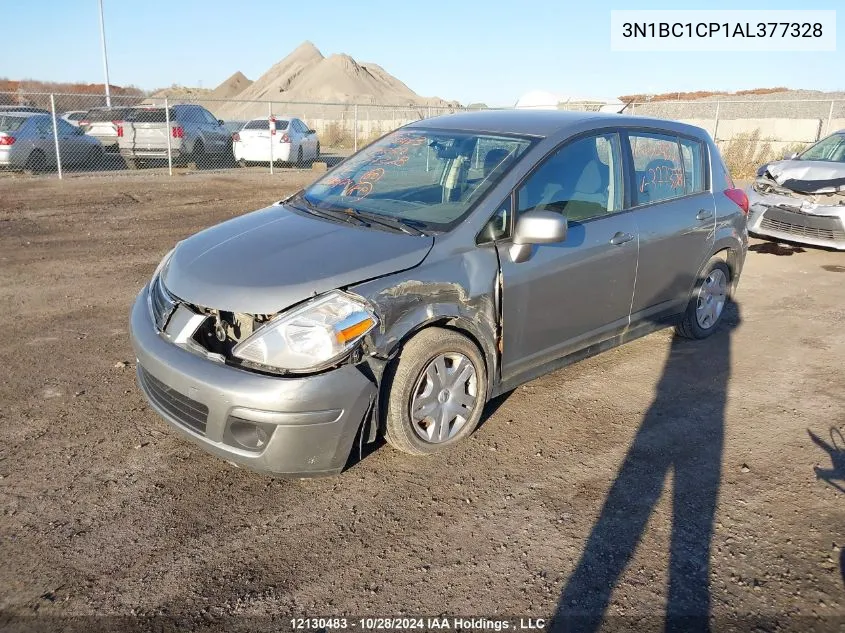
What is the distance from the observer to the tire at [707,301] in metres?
5.33

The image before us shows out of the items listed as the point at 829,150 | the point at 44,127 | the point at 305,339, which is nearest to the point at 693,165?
the point at 305,339

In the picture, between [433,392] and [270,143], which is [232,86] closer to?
[270,143]

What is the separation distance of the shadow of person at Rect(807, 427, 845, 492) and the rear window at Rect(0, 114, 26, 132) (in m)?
16.3

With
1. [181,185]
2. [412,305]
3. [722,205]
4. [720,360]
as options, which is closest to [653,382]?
[720,360]

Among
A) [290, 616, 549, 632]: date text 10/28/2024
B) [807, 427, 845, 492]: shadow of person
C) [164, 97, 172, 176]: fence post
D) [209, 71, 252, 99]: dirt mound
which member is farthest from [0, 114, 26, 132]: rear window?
[209, 71, 252, 99]: dirt mound

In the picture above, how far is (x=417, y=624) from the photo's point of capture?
98.7 inches

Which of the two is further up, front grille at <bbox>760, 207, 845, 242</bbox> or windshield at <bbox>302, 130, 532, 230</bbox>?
windshield at <bbox>302, 130, 532, 230</bbox>

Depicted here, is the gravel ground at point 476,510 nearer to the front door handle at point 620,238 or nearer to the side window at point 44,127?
the front door handle at point 620,238

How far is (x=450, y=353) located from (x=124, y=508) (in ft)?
5.76

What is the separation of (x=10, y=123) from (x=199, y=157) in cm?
466

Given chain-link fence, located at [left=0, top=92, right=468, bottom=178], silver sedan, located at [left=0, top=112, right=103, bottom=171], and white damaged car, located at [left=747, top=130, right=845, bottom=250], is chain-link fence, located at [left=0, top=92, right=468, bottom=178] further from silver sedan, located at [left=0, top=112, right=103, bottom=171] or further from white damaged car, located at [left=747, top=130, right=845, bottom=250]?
white damaged car, located at [left=747, top=130, right=845, bottom=250]

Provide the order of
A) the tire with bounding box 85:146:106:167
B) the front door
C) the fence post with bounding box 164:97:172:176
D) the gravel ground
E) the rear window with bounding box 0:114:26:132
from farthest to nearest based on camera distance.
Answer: the tire with bounding box 85:146:106:167 < the fence post with bounding box 164:97:172:176 < the rear window with bounding box 0:114:26:132 < the front door < the gravel ground

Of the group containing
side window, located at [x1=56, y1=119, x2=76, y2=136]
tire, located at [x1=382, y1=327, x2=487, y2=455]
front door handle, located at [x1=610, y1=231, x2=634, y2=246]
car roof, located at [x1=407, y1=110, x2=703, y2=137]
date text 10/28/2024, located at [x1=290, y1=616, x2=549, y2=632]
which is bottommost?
date text 10/28/2024, located at [x1=290, y1=616, x2=549, y2=632]

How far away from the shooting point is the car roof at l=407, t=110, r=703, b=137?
421cm
